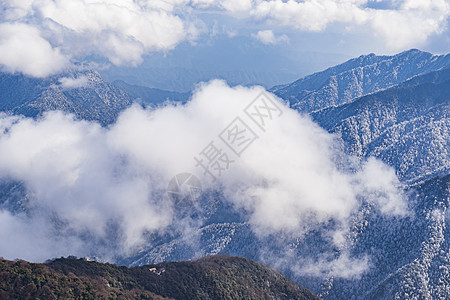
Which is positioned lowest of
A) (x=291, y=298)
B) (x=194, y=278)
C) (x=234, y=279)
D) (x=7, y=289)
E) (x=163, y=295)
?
(x=7, y=289)

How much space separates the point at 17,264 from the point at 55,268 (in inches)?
876

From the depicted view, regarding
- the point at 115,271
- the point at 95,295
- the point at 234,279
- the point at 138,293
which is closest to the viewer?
the point at 95,295

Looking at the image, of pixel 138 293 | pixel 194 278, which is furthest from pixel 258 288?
pixel 138 293

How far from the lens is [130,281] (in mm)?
153375

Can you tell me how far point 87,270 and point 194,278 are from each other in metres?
52.9

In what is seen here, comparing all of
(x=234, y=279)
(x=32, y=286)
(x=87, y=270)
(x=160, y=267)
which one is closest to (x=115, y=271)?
(x=87, y=270)

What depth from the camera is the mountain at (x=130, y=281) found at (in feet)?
355

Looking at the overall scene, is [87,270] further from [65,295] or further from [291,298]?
[291,298]

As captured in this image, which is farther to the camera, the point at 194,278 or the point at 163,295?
the point at 194,278

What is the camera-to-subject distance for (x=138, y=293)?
467ft

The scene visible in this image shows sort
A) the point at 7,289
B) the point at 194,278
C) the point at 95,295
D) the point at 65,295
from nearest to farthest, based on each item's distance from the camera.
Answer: the point at 7,289
the point at 65,295
the point at 95,295
the point at 194,278

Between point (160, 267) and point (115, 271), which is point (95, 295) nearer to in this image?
point (115, 271)

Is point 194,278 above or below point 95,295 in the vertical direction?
above

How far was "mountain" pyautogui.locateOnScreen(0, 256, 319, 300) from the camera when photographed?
4259 inches
